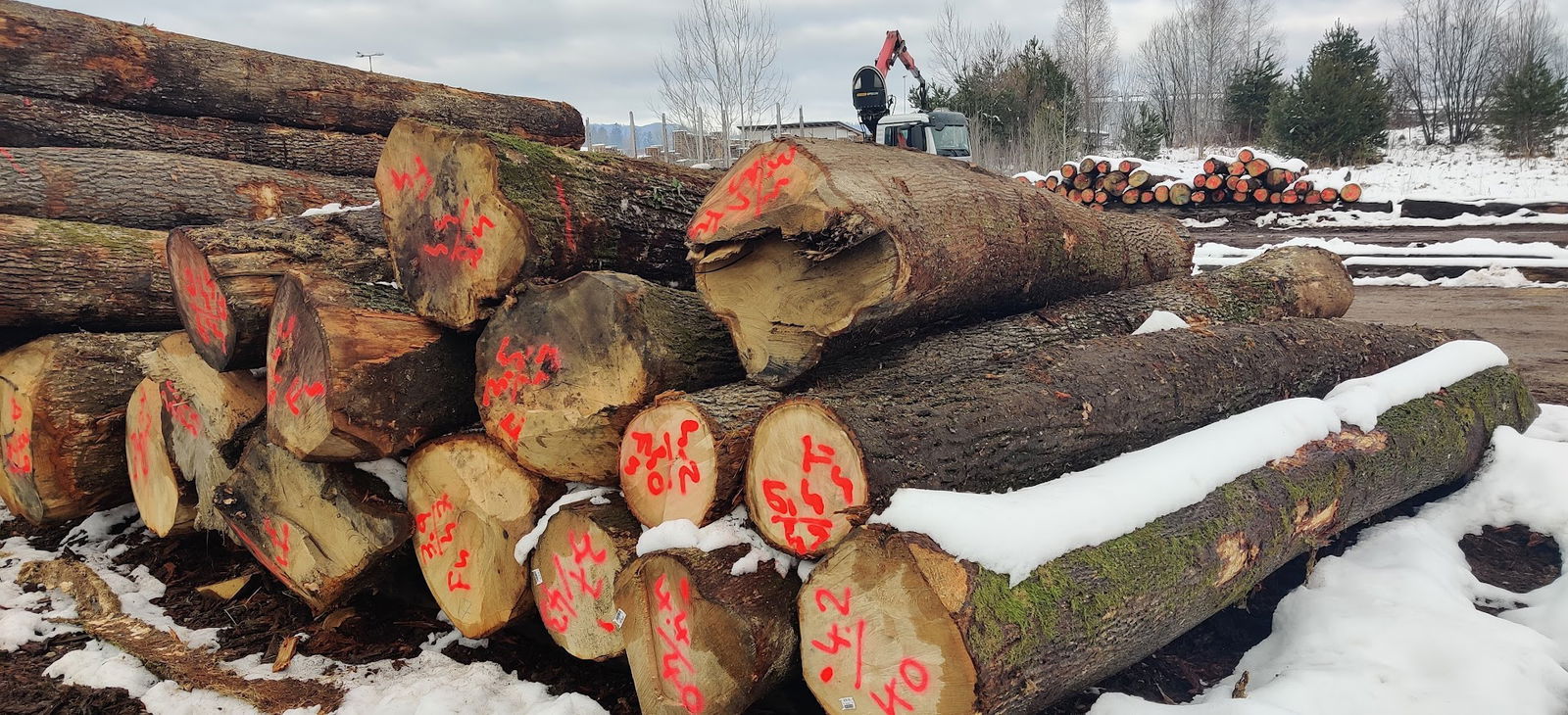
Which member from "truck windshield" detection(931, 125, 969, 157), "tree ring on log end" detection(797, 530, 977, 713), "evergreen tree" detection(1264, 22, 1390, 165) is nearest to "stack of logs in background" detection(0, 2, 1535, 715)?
"tree ring on log end" detection(797, 530, 977, 713)

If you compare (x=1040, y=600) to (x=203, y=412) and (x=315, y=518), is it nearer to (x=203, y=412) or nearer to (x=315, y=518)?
(x=315, y=518)

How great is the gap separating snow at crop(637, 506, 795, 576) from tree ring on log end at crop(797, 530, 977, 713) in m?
0.20

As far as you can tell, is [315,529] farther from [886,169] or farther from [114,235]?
[886,169]

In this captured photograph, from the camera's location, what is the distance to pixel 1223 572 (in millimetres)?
2590

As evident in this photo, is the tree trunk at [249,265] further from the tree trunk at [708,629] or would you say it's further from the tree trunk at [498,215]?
the tree trunk at [708,629]

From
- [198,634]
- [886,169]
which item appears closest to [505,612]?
[198,634]

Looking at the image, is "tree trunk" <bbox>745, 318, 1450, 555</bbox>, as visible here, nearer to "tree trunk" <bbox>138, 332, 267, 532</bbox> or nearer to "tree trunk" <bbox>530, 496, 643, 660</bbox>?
"tree trunk" <bbox>530, 496, 643, 660</bbox>

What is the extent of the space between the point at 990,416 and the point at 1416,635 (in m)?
1.59

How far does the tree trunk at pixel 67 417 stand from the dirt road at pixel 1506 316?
823 cm

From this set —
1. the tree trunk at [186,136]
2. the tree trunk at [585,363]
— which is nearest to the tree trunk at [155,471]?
the tree trunk at [186,136]

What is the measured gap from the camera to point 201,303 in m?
3.46

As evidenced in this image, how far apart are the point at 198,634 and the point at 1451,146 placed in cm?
2985

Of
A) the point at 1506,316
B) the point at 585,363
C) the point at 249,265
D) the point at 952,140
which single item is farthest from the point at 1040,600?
the point at 952,140

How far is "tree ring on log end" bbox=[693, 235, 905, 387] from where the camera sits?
99.3 inches
